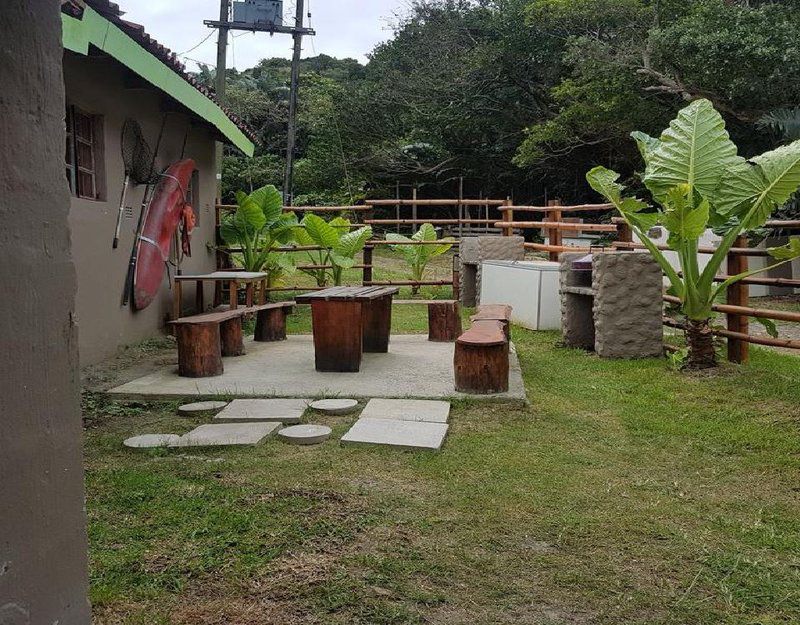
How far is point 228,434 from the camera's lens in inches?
155

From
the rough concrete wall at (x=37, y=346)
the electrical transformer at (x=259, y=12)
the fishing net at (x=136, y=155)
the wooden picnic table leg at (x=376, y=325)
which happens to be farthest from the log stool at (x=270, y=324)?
the electrical transformer at (x=259, y=12)

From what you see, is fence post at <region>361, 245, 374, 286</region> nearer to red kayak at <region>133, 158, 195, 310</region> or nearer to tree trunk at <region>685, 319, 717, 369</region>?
red kayak at <region>133, 158, 195, 310</region>

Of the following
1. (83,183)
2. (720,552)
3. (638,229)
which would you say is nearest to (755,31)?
(638,229)

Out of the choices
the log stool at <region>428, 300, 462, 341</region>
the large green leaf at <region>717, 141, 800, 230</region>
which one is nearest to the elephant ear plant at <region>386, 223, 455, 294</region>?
the log stool at <region>428, 300, 462, 341</region>

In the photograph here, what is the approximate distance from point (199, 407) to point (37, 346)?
3.23 m

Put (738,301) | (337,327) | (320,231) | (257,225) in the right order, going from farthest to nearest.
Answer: (320,231)
(257,225)
(738,301)
(337,327)

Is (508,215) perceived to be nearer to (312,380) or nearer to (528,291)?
(528,291)

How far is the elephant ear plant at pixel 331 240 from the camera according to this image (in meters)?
9.94

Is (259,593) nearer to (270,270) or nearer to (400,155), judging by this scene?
(270,270)

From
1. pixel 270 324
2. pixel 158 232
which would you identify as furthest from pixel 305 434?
pixel 158 232

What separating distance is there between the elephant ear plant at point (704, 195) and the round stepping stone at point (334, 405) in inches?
102

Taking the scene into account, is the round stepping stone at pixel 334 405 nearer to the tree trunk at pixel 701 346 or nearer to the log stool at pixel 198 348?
the log stool at pixel 198 348

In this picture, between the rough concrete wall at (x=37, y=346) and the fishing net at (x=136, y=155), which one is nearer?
the rough concrete wall at (x=37, y=346)

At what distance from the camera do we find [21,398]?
1.37 meters
